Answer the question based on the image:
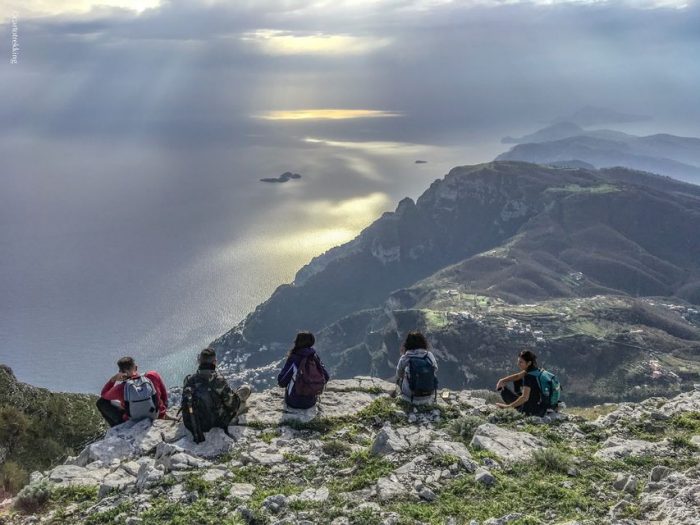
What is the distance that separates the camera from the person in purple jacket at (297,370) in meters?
14.6

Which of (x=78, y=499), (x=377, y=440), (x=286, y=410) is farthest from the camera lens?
(x=286, y=410)

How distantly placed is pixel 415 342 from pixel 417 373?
0.97m

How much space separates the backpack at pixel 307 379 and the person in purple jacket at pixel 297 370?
2.5 inches

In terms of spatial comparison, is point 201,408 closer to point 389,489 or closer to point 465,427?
point 389,489

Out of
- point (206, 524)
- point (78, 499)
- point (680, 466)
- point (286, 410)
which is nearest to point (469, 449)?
point (680, 466)

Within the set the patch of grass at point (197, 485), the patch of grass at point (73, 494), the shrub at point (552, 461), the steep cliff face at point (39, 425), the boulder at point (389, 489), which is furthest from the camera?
the steep cliff face at point (39, 425)

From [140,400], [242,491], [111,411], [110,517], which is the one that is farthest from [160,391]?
[242,491]

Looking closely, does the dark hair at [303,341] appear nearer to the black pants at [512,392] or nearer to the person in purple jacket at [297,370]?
the person in purple jacket at [297,370]

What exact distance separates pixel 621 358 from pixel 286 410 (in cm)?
16348

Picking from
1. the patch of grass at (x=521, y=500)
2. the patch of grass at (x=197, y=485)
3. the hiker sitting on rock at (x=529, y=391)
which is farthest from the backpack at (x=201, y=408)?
the hiker sitting on rock at (x=529, y=391)

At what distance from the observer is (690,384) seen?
437 ft

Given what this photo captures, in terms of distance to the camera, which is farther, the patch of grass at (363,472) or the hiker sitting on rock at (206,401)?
the hiker sitting on rock at (206,401)

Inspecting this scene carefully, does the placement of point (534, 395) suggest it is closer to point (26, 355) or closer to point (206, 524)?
point (206, 524)

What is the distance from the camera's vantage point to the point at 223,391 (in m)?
12.9
